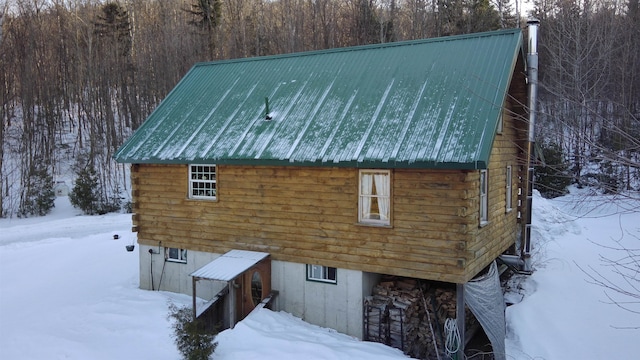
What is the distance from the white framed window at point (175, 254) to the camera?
1363cm

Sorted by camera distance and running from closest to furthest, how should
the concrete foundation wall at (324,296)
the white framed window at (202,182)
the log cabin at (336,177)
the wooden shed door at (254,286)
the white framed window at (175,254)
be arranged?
1. the log cabin at (336,177)
2. the concrete foundation wall at (324,296)
3. the wooden shed door at (254,286)
4. the white framed window at (202,182)
5. the white framed window at (175,254)

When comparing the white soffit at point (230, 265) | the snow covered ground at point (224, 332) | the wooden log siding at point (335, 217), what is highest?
the wooden log siding at point (335, 217)

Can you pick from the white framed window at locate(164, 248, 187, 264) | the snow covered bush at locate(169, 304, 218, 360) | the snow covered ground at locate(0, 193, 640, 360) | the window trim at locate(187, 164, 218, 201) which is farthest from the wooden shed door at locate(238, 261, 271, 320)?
the white framed window at locate(164, 248, 187, 264)

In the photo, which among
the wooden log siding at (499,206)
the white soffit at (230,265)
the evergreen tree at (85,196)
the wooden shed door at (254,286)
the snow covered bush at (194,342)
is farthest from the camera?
the evergreen tree at (85,196)

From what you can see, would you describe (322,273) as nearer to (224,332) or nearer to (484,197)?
(224,332)

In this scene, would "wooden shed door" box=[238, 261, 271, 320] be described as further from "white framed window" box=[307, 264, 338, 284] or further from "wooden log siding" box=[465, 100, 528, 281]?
"wooden log siding" box=[465, 100, 528, 281]

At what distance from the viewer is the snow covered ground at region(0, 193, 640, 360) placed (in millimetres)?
9469

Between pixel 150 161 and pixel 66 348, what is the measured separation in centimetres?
536

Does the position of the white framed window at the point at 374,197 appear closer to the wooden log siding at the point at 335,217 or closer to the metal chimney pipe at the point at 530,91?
the wooden log siding at the point at 335,217

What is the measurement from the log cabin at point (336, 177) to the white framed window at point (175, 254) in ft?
0.15

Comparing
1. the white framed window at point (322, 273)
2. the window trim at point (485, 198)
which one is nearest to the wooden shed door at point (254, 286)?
the white framed window at point (322, 273)

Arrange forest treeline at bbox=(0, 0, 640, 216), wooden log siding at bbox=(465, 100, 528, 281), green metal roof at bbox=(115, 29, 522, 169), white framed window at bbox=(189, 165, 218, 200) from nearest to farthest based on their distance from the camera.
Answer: green metal roof at bbox=(115, 29, 522, 169) → wooden log siding at bbox=(465, 100, 528, 281) → white framed window at bbox=(189, 165, 218, 200) → forest treeline at bbox=(0, 0, 640, 216)

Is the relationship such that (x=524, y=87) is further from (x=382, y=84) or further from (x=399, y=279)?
(x=399, y=279)

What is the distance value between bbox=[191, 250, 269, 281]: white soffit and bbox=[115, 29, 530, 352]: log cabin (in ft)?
0.19
